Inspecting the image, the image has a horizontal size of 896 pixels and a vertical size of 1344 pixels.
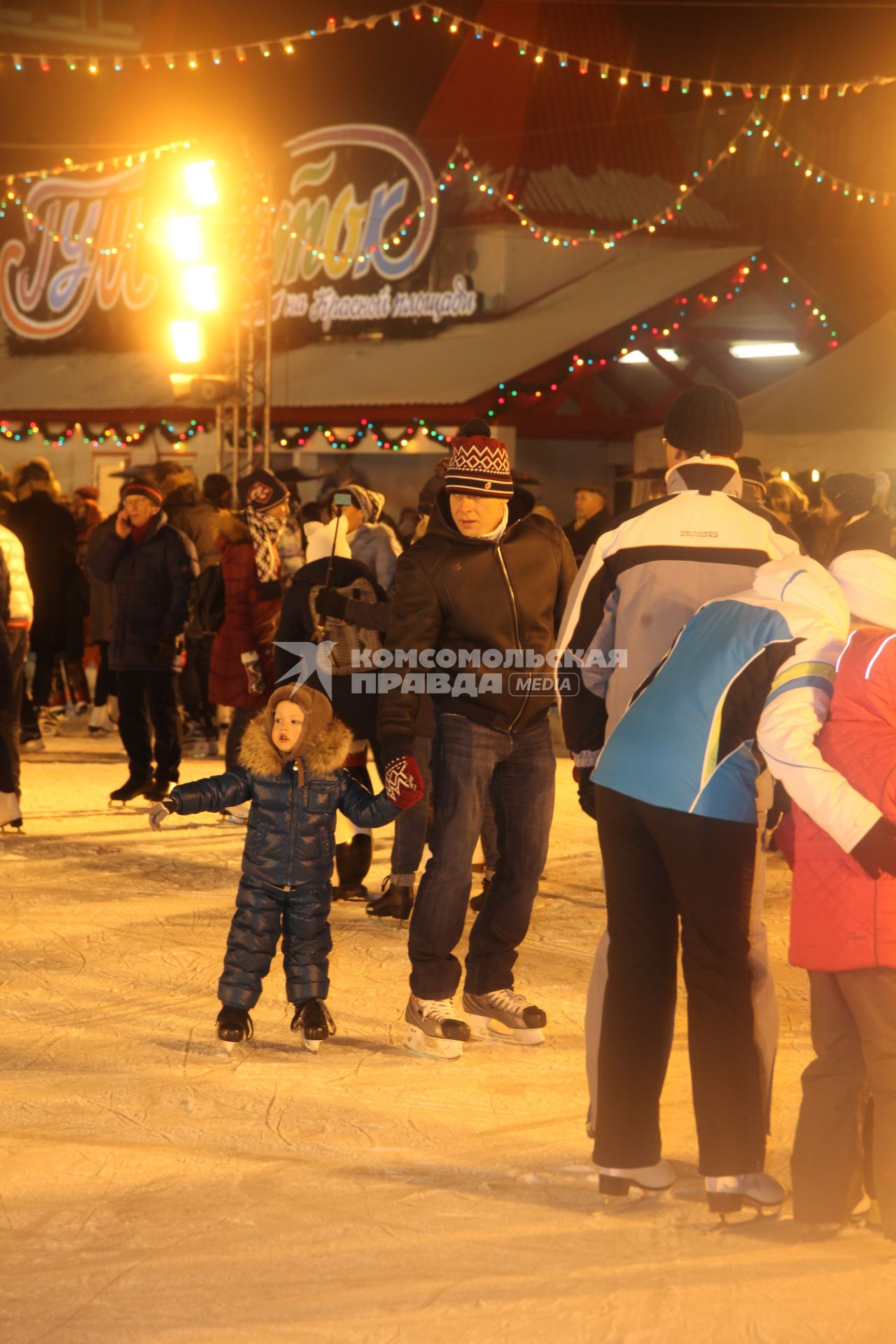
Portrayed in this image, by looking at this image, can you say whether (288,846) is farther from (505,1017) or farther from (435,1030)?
(505,1017)

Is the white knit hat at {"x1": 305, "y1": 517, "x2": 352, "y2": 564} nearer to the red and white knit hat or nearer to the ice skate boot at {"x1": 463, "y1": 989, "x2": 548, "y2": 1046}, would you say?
the red and white knit hat

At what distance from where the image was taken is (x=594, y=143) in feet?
70.9

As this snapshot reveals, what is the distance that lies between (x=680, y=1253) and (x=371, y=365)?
1723 cm

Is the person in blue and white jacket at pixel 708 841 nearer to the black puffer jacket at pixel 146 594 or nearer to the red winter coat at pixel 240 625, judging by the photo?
the red winter coat at pixel 240 625

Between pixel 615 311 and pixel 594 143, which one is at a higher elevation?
pixel 594 143

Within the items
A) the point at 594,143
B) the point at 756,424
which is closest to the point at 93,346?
the point at 594,143

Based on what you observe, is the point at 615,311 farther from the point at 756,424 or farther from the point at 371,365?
the point at 756,424

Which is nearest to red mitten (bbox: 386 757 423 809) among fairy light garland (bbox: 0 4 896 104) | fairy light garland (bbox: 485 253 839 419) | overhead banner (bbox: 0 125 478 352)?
fairy light garland (bbox: 0 4 896 104)

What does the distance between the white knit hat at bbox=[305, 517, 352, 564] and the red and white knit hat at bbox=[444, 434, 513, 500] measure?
6.13 feet

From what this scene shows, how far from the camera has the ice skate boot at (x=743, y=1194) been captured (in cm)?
323

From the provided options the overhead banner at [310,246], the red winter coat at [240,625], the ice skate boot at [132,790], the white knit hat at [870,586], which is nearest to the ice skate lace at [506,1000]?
the white knit hat at [870,586]

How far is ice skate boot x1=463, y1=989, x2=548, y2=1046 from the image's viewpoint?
4.59 metres

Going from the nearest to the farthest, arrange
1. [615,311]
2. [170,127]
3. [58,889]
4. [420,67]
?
[58,889] < [615,311] < [420,67] < [170,127]

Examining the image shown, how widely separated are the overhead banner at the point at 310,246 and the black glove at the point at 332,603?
45.2 feet
